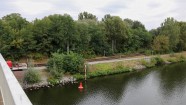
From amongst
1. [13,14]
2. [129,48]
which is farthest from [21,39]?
[129,48]

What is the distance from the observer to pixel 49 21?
43.3 m

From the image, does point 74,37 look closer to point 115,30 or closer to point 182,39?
point 115,30

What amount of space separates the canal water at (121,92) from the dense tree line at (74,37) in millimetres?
10252

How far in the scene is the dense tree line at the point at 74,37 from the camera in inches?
1543

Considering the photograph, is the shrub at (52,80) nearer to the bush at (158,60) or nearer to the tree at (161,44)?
the bush at (158,60)

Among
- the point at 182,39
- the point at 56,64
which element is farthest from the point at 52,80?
the point at 182,39

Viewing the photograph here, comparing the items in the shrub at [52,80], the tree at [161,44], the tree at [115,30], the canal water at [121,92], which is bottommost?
the canal water at [121,92]

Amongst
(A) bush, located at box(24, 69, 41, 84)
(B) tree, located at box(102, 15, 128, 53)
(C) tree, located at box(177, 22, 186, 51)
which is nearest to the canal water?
(A) bush, located at box(24, 69, 41, 84)

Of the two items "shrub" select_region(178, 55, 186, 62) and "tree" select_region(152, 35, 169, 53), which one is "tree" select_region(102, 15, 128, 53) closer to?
"tree" select_region(152, 35, 169, 53)

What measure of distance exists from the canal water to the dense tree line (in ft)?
33.6

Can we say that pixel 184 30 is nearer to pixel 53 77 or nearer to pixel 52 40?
pixel 52 40

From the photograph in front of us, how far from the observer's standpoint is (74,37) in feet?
143

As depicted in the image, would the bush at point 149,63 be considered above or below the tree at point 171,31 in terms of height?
below

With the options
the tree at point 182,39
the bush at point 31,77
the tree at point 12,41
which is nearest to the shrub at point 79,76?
the bush at point 31,77
